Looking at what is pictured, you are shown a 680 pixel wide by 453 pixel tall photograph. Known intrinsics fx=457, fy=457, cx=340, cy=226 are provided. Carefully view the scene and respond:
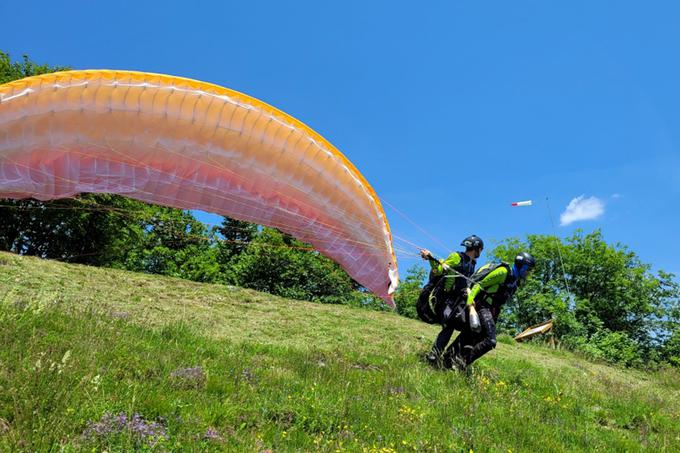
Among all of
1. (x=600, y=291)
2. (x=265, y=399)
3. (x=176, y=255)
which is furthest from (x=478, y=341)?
(x=600, y=291)

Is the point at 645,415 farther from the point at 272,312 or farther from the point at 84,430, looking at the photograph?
the point at 272,312

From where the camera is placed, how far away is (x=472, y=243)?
24.5ft

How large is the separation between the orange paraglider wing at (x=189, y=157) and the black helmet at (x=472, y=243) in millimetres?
1659

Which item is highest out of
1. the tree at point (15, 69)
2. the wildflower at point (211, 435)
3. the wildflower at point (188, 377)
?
the tree at point (15, 69)

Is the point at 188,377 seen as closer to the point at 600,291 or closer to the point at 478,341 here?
the point at 478,341

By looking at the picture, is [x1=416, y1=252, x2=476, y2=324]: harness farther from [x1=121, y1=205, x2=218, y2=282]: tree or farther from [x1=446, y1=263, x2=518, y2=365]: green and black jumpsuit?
[x1=121, y1=205, x2=218, y2=282]: tree

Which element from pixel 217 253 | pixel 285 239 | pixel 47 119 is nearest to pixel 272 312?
pixel 47 119

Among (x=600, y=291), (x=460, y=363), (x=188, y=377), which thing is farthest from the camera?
(x=600, y=291)

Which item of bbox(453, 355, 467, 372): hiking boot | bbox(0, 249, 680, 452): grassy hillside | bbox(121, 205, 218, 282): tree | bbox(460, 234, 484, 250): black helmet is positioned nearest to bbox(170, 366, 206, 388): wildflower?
bbox(0, 249, 680, 452): grassy hillside

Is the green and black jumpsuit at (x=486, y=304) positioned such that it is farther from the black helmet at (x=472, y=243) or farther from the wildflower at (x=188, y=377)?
Result: the wildflower at (x=188, y=377)

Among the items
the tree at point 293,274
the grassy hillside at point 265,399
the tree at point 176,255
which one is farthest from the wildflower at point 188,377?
the tree at point 176,255

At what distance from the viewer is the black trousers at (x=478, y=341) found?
22.3ft

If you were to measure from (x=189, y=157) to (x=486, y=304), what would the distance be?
492 centimetres

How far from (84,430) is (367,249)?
4395 millimetres
